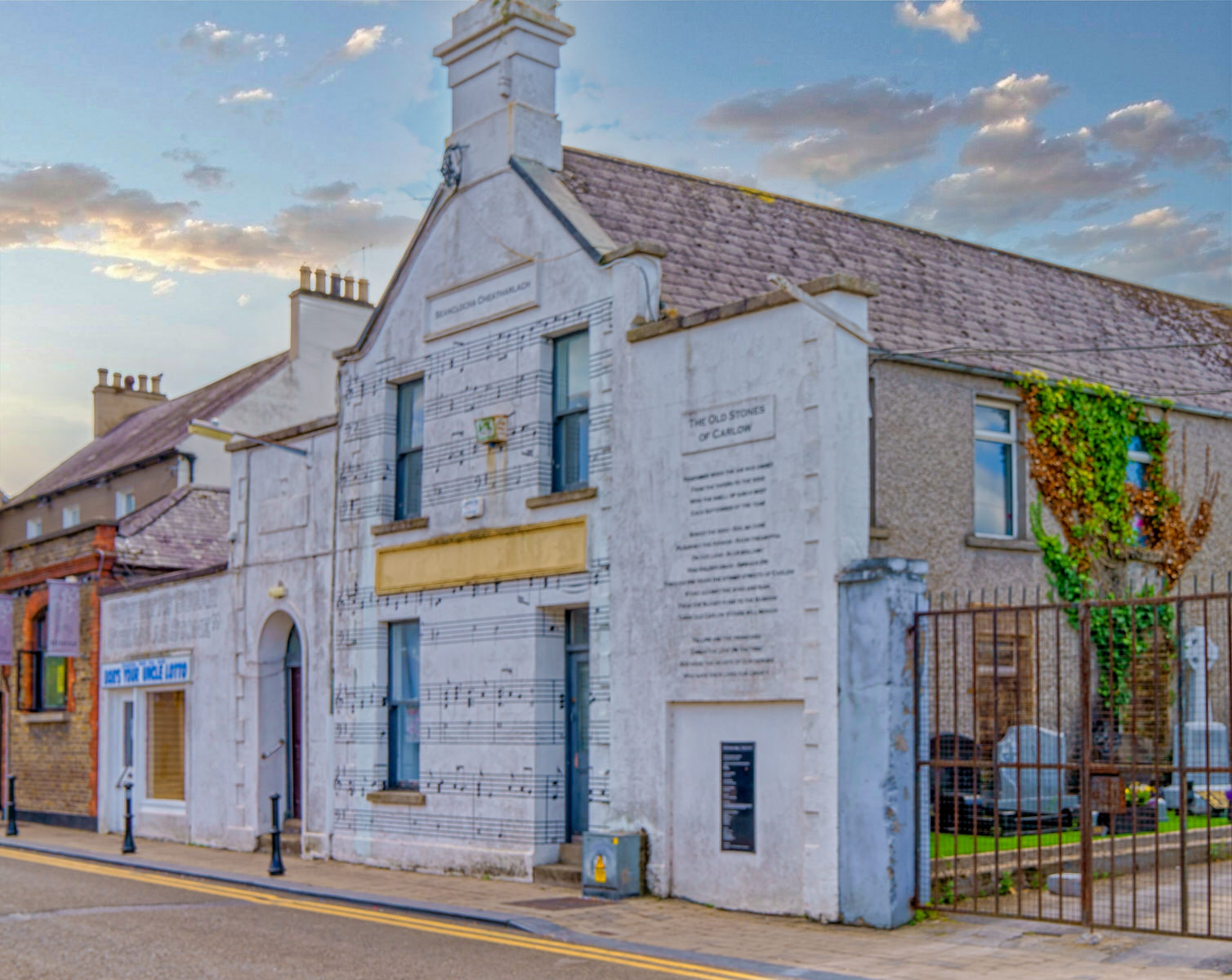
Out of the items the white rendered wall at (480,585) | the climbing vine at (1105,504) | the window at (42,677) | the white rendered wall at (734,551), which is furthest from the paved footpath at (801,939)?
the window at (42,677)

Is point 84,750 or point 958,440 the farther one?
point 84,750

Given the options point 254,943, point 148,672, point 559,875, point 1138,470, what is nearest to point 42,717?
point 148,672

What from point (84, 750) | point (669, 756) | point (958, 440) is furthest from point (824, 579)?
point (84, 750)

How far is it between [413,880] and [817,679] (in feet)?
20.8

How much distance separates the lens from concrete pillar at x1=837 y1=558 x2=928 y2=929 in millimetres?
11930

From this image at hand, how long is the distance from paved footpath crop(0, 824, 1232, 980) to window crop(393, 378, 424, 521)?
4.94 m

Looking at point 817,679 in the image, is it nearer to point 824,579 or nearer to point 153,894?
point 824,579

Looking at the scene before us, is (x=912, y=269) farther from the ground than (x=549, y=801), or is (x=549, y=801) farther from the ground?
(x=912, y=269)

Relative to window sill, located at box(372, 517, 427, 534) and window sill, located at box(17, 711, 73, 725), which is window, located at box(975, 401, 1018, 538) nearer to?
window sill, located at box(372, 517, 427, 534)

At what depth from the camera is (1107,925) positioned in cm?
1106

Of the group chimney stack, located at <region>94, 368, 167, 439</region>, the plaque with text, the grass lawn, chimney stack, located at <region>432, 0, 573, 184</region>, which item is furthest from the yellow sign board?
chimney stack, located at <region>94, 368, 167, 439</region>

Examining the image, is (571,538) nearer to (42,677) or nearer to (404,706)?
(404,706)

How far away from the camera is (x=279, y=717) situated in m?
20.9

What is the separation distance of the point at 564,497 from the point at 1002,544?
17.4 ft
